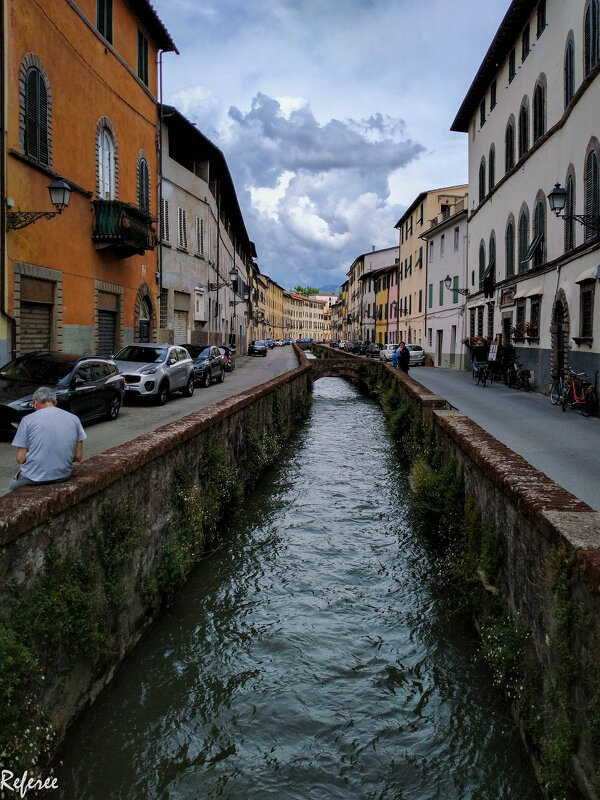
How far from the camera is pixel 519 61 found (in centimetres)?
2433

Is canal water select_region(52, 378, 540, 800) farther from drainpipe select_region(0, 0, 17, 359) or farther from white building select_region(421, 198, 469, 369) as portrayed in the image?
white building select_region(421, 198, 469, 369)

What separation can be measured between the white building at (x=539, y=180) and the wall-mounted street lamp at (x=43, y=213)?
10873 millimetres

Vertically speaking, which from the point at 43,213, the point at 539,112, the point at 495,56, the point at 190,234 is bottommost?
the point at 43,213

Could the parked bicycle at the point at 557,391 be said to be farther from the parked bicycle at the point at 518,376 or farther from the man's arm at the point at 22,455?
the man's arm at the point at 22,455

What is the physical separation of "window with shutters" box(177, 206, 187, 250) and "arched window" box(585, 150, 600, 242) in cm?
1692

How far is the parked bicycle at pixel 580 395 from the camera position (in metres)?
15.6

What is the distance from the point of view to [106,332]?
70.2 feet

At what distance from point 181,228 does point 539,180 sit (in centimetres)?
1450

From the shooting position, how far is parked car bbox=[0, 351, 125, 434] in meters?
11.1

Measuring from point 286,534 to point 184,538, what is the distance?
238 centimetres

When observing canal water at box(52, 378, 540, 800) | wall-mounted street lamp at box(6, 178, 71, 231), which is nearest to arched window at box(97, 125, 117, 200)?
wall-mounted street lamp at box(6, 178, 71, 231)

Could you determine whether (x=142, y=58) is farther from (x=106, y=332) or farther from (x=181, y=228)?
(x=106, y=332)

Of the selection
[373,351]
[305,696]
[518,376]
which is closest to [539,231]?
[518,376]

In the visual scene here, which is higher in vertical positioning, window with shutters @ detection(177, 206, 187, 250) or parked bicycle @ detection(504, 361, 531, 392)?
window with shutters @ detection(177, 206, 187, 250)
